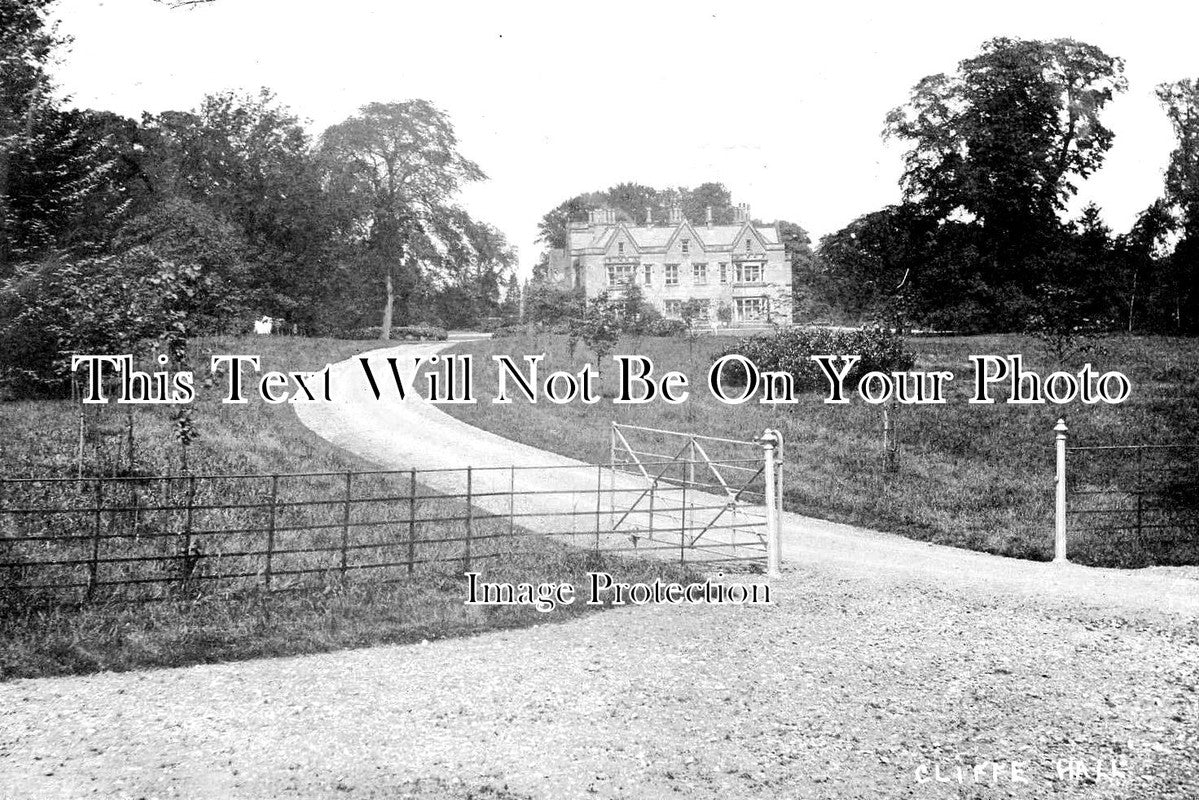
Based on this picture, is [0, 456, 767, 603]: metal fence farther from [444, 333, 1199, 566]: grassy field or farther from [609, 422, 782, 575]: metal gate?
[444, 333, 1199, 566]: grassy field

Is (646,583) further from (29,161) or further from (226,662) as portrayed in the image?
(29,161)

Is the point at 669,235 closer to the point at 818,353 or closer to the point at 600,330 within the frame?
the point at 600,330

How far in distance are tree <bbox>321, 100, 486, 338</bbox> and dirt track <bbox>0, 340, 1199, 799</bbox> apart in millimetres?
7612

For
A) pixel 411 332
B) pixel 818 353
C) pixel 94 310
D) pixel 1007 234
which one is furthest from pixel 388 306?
pixel 1007 234

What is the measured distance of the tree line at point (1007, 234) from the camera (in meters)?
18.0

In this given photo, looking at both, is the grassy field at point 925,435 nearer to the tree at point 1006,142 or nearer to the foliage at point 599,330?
the foliage at point 599,330

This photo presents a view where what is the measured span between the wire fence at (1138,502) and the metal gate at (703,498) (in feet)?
14.3

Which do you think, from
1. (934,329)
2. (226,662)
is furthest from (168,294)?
(934,329)

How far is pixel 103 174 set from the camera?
14844mm

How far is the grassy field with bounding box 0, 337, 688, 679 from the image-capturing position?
8023mm

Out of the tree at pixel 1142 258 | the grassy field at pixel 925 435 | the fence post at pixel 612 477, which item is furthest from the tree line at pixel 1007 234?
the fence post at pixel 612 477

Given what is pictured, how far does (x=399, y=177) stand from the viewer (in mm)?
13977

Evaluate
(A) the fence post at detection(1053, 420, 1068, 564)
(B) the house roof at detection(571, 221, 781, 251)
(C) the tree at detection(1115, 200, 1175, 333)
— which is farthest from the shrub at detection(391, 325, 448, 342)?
(C) the tree at detection(1115, 200, 1175, 333)

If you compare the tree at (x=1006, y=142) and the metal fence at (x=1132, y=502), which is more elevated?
the tree at (x=1006, y=142)
